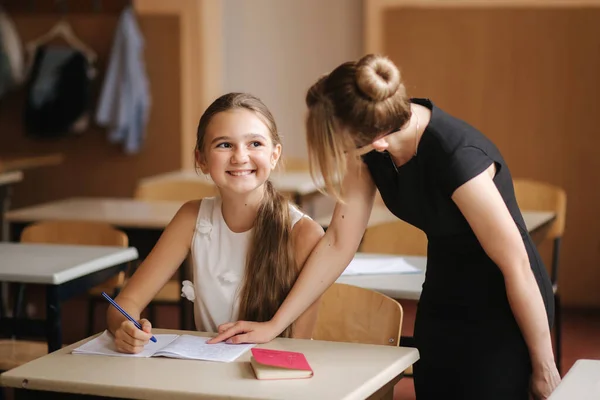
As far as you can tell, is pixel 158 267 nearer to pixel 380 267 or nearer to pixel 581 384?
pixel 380 267

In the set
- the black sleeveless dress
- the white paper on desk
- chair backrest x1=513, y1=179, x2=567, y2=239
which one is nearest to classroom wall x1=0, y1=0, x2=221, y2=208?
chair backrest x1=513, y1=179, x2=567, y2=239

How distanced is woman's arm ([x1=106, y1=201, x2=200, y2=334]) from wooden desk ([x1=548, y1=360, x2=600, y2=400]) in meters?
0.97

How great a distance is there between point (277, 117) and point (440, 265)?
164 inches

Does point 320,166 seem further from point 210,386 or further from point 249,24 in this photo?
point 249,24

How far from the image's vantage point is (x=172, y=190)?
4543mm

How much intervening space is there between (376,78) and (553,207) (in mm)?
2564

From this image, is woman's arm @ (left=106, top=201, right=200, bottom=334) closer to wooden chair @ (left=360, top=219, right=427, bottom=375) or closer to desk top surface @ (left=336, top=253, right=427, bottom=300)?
desk top surface @ (left=336, top=253, right=427, bottom=300)

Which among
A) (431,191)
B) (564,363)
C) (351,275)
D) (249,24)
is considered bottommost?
(564,363)

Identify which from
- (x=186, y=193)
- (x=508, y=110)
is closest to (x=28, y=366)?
(x=186, y=193)

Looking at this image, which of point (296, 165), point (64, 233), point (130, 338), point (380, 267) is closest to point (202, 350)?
point (130, 338)

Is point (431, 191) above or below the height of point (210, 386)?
above

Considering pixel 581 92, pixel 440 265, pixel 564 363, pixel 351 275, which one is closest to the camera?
pixel 440 265

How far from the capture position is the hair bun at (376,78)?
5.74 feet

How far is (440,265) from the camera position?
2029mm
